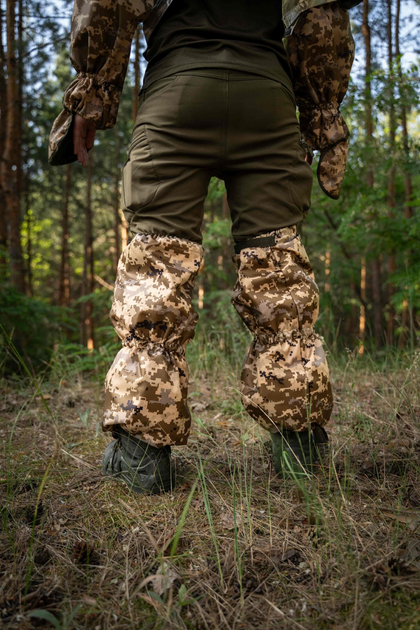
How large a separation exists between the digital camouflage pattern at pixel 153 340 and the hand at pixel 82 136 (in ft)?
1.44

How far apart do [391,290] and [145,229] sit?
8.92 metres

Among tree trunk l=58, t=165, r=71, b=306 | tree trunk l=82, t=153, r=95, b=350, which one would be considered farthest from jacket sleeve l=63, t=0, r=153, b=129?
tree trunk l=58, t=165, r=71, b=306

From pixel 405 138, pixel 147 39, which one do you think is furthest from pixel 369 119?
pixel 147 39

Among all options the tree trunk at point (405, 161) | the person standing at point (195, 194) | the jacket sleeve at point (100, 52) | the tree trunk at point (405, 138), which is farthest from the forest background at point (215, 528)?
the tree trunk at point (405, 138)

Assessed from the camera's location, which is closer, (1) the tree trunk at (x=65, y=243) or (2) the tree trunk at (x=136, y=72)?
(2) the tree trunk at (x=136, y=72)

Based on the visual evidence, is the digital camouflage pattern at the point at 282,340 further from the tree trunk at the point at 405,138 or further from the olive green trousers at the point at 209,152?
the tree trunk at the point at 405,138

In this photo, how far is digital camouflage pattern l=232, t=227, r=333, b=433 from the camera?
63.9 inches

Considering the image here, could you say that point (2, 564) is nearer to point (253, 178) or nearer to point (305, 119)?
point (253, 178)

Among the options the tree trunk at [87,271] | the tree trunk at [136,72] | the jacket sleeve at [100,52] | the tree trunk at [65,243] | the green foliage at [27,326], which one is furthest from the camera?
the tree trunk at [65,243]

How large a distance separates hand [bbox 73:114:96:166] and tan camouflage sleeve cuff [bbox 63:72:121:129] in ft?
0.09

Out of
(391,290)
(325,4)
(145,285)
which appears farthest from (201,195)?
(391,290)

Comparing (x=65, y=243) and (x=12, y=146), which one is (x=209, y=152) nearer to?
(x=12, y=146)

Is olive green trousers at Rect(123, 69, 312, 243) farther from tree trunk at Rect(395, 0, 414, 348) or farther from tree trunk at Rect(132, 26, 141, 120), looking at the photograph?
tree trunk at Rect(132, 26, 141, 120)

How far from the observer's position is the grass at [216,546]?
39.2 inches
